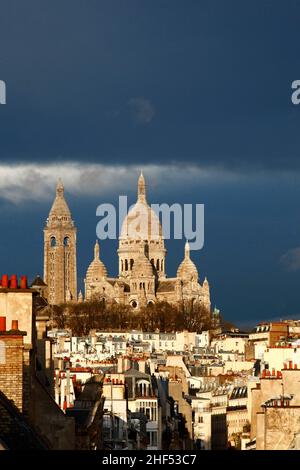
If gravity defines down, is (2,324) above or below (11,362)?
above

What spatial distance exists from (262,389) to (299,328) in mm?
111818

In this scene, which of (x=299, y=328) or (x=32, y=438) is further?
(x=299, y=328)

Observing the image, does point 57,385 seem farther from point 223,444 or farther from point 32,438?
point 32,438

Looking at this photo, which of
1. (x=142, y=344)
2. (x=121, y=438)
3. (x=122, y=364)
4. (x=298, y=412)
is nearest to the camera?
(x=298, y=412)

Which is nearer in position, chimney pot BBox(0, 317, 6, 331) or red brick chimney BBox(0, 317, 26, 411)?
red brick chimney BBox(0, 317, 26, 411)

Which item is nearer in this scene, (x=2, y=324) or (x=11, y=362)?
(x=11, y=362)

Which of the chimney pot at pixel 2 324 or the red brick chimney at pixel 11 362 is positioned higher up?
the chimney pot at pixel 2 324

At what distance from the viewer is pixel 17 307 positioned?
29.8 m

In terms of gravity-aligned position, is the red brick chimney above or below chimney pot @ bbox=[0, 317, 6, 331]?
below

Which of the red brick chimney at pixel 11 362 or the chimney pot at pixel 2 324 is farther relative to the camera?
the chimney pot at pixel 2 324
